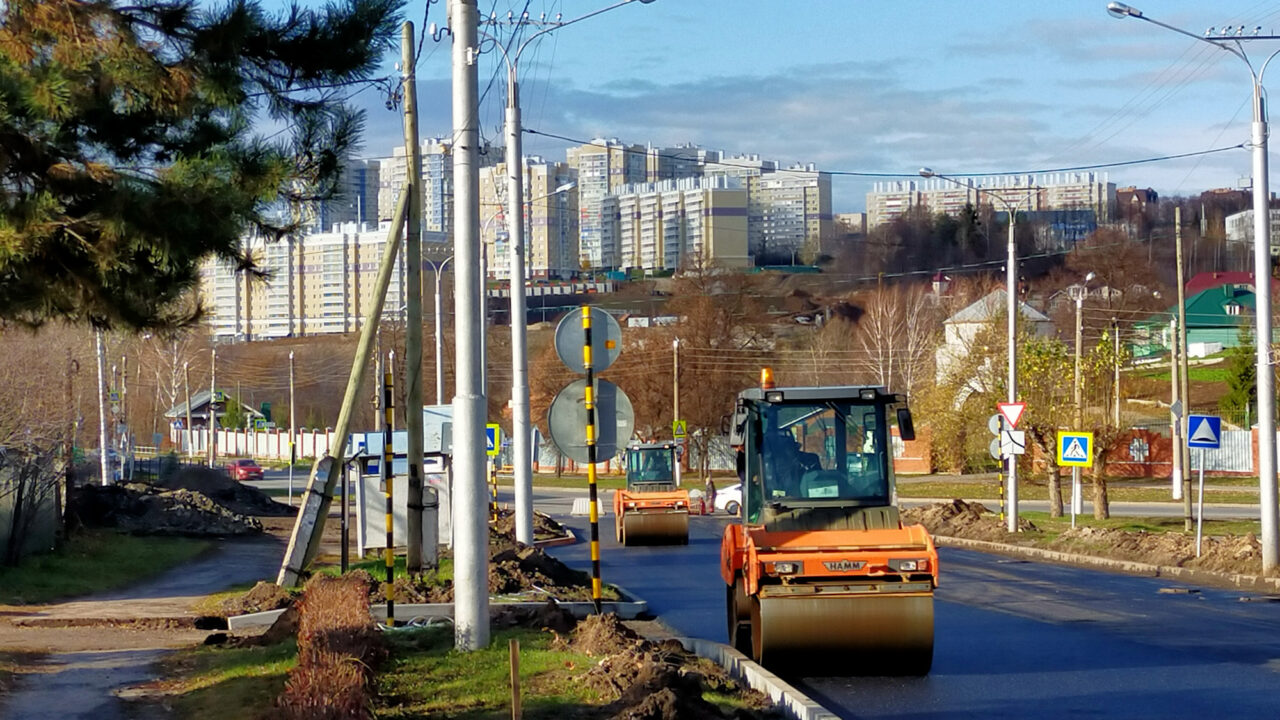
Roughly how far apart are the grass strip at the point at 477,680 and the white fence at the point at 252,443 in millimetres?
79653

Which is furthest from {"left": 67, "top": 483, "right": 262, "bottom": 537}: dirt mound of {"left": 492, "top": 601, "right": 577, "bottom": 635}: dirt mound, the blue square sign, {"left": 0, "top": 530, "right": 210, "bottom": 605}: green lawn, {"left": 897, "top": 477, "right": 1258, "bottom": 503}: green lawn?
{"left": 897, "top": 477, "right": 1258, "bottom": 503}: green lawn

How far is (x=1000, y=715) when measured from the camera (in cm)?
984

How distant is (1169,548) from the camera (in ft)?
84.5

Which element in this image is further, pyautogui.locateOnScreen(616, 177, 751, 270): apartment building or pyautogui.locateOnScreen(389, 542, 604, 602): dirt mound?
pyautogui.locateOnScreen(616, 177, 751, 270): apartment building

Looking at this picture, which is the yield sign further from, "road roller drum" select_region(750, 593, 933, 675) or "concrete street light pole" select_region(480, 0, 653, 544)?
"road roller drum" select_region(750, 593, 933, 675)

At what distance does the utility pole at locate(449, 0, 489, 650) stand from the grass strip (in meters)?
0.45

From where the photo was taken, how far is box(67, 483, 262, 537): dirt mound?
34.4m

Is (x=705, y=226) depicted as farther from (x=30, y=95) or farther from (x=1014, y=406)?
(x=30, y=95)

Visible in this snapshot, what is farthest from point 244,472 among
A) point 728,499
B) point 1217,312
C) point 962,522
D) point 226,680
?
point 1217,312

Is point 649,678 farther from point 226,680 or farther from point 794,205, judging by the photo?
point 794,205

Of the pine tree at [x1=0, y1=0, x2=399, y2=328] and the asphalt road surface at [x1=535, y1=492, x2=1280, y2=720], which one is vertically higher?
Result: the pine tree at [x1=0, y1=0, x2=399, y2=328]

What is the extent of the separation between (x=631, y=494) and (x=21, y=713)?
22622 mm

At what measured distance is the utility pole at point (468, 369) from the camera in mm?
11031

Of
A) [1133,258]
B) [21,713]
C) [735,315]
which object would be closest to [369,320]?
[21,713]
